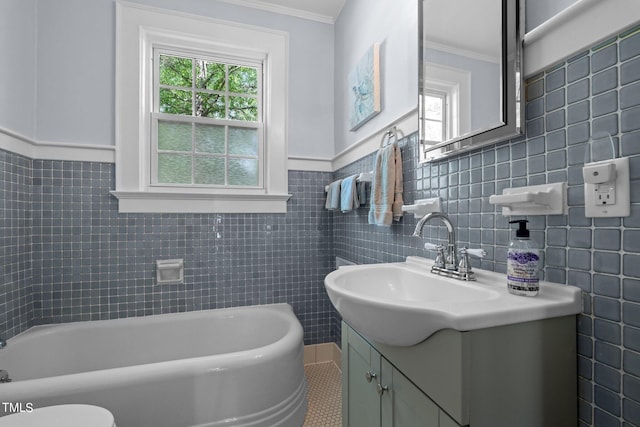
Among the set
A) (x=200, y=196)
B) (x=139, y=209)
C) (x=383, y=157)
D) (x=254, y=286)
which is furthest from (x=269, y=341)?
(x=383, y=157)

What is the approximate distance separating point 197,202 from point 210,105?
2.48ft

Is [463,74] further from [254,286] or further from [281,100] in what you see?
[254,286]

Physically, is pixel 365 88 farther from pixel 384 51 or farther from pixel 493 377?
pixel 493 377

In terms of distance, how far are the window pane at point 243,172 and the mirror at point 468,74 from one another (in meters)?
1.36

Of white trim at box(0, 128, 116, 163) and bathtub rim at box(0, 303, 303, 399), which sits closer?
bathtub rim at box(0, 303, 303, 399)

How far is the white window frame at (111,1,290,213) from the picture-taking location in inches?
73.9

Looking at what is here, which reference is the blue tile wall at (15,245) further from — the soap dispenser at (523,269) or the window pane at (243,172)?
the soap dispenser at (523,269)

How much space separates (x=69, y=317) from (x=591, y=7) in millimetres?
2696

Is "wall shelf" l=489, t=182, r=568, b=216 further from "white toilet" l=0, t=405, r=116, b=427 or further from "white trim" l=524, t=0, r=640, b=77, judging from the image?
"white toilet" l=0, t=405, r=116, b=427

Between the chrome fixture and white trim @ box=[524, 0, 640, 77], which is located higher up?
white trim @ box=[524, 0, 640, 77]

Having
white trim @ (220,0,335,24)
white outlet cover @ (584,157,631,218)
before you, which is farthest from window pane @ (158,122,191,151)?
white outlet cover @ (584,157,631,218)

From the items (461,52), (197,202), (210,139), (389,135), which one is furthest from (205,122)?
(461,52)

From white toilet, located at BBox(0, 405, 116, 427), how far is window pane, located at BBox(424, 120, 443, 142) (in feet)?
4.90

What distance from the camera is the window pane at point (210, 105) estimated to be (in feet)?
7.09
